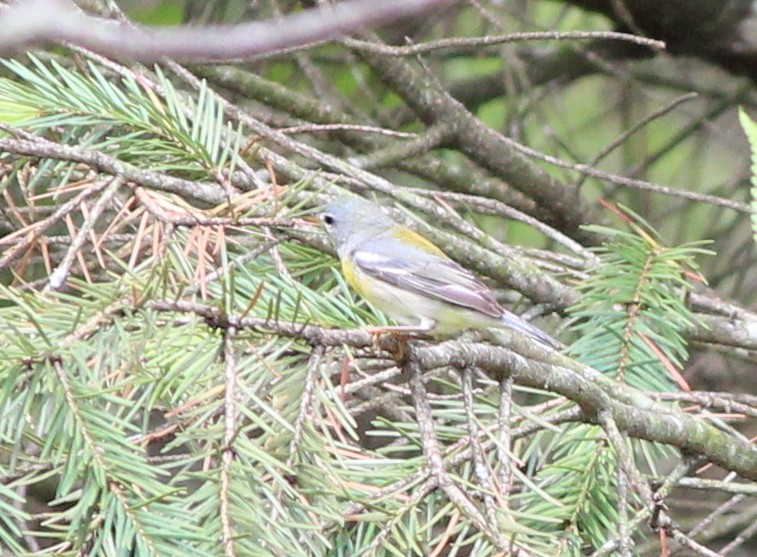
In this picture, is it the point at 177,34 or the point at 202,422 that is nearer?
the point at 177,34

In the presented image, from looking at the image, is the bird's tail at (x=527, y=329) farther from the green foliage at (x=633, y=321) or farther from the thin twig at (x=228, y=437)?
the thin twig at (x=228, y=437)

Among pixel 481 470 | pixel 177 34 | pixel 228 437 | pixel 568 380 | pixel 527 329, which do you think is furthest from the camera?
pixel 527 329

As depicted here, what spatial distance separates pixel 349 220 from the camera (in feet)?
7.55

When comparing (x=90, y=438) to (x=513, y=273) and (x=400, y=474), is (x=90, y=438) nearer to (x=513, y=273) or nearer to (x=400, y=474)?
(x=400, y=474)

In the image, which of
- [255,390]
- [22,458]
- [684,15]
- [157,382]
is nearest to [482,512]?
[255,390]

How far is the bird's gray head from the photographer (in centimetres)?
214

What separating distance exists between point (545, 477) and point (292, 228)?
60 cm

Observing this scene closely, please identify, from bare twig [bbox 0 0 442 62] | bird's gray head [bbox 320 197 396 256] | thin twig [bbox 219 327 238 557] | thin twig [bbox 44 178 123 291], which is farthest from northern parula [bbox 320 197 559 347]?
bare twig [bbox 0 0 442 62]

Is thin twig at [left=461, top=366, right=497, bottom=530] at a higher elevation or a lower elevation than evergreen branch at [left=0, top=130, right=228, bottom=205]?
lower

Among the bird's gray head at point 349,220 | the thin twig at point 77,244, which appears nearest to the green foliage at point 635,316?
the bird's gray head at point 349,220

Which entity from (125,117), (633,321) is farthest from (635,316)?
(125,117)

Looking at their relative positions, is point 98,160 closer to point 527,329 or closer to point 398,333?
point 398,333

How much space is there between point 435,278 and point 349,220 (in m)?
0.26

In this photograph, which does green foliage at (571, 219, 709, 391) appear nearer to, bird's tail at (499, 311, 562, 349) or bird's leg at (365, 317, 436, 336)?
bird's tail at (499, 311, 562, 349)
